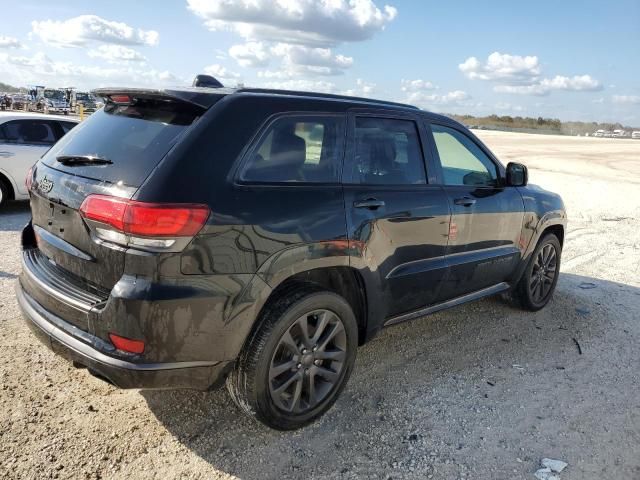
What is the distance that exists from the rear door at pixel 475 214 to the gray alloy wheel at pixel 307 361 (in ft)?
3.92

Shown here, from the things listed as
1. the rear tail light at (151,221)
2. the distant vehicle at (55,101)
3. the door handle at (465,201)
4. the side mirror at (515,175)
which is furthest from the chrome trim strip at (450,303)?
the distant vehicle at (55,101)

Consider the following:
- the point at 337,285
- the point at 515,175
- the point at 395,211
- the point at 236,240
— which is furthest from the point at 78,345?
the point at 515,175

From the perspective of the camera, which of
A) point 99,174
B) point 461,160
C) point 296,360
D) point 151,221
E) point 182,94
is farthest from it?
point 461,160

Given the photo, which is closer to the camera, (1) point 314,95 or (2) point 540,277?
(1) point 314,95

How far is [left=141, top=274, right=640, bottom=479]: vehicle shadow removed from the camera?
2.95 metres

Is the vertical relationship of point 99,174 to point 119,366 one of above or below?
above

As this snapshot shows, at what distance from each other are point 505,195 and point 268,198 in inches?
101

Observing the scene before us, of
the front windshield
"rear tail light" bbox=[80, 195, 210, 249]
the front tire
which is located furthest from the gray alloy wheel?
the front windshield

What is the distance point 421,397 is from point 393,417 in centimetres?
34

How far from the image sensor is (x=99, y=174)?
279 cm

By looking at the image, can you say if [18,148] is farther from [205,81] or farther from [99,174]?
[99,174]

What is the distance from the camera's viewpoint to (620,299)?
602 centimetres

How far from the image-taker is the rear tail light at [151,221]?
2488 millimetres

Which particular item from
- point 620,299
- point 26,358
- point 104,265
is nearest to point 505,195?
point 620,299
